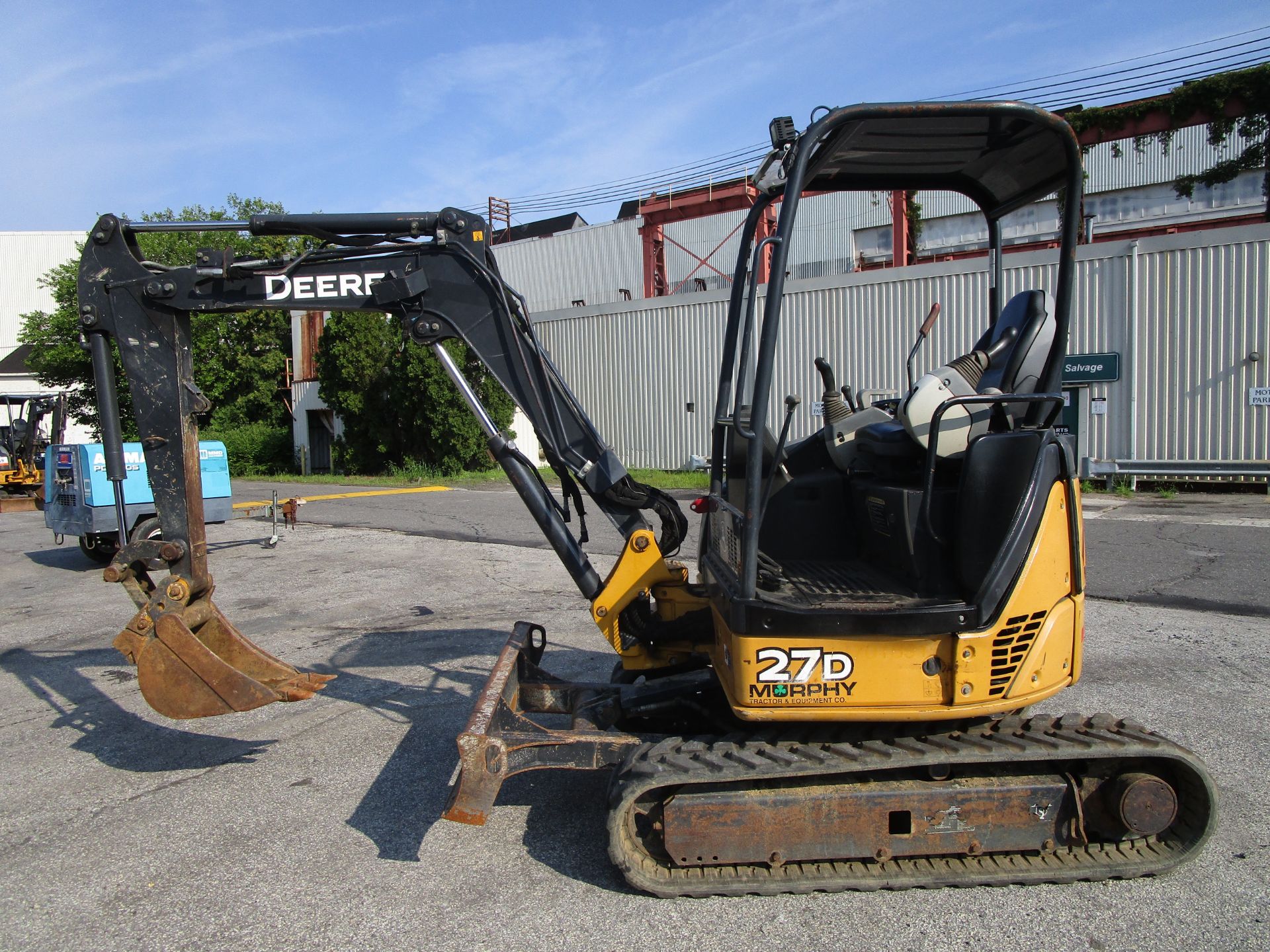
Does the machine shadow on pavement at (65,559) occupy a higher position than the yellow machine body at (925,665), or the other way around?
the yellow machine body at (925,665)

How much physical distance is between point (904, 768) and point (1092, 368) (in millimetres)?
15802

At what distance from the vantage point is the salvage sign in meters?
16.8

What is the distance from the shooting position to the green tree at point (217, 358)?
36.3 m

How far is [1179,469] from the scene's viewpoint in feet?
53.0

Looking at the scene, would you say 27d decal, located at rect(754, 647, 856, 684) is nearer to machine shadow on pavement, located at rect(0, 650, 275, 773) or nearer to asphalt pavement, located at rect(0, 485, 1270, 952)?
asphalt pavement, located at rect(0, 485, 1270, 952)

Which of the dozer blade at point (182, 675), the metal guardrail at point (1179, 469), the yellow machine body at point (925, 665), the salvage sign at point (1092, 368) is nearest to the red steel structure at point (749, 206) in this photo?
the salvage sign at point (1092, 368)

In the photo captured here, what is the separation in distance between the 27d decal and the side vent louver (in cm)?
57

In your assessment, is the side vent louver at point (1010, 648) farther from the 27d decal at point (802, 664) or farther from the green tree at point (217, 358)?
the green tree at point (217, 358)

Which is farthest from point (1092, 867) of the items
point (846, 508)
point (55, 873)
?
point (55, 873)

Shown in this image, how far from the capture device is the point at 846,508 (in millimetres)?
4605

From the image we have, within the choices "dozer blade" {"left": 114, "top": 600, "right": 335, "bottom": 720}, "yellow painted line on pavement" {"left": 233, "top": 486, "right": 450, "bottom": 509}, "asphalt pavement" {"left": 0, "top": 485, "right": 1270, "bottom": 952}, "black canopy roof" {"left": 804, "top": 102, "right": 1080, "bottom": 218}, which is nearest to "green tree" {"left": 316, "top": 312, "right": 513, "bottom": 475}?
"yellow painted line on pavement" {"left": 233, "top": 486, "right": 450, "bottom": 509}

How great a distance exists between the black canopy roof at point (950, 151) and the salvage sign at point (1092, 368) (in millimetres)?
13837

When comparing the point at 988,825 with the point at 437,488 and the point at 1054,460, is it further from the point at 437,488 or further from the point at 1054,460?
the point at 437,488

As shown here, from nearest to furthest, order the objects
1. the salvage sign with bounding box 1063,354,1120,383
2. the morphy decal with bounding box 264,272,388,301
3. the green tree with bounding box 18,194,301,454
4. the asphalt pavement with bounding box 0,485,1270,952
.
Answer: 1. the asphalt pavement with bounding box 0,485,1270,952
2. the morphy decal with bounding box 264,272,388,301
3. the salvage sign with bounding box 1063,354,1120,383
4. the green tree with bounding box 18,194,301,454
